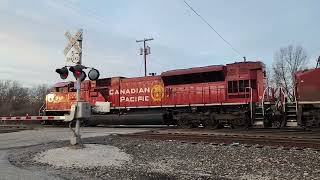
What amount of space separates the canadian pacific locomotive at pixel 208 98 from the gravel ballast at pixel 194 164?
4218mm

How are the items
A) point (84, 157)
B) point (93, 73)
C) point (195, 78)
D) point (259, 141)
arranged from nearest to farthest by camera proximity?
point (84, 157) → point (93, 73) → point (259, 141) → point (195, 78)

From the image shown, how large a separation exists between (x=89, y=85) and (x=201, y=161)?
19.3m

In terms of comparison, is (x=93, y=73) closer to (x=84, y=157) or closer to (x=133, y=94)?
(x=84, y=157)

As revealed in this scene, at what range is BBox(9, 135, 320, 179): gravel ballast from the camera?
8789 mm

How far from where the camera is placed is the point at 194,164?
10117 millimetres

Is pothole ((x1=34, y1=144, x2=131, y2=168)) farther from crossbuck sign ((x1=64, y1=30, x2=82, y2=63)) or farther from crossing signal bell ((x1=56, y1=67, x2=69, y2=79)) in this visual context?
crossbuck sign ((x1=64, y1=30, x2=82, y2=63))

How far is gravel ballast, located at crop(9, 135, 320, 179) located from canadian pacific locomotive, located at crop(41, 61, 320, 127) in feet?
13.8

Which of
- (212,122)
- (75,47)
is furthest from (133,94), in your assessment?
(75,47)

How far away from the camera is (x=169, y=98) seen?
2462 cm

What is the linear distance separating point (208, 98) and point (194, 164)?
13.1 meters

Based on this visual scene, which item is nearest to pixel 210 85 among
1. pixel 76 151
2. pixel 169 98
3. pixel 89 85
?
pixel 169 98

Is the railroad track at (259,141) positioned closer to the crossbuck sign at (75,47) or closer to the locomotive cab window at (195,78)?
the crossbuck sign at (75,47)

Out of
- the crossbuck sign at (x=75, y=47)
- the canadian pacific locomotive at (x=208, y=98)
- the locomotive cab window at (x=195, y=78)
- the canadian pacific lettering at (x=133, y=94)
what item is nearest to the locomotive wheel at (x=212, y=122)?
the canadian pacific locomotive at (x=208, y=98)

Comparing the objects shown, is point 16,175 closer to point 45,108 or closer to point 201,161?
point 201,161
